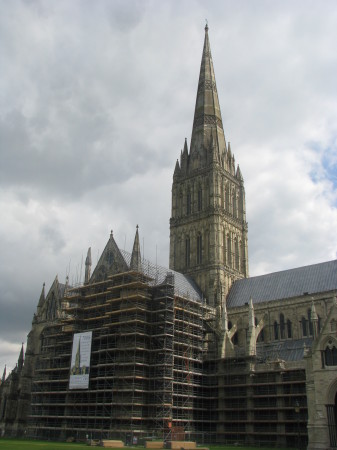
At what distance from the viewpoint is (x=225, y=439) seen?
4662cm

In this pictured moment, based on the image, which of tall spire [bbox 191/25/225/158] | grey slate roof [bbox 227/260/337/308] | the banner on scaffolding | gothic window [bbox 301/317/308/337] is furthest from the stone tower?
the banner on scaffolding

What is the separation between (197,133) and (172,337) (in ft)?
117

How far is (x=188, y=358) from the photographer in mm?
48344

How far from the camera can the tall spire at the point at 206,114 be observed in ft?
233

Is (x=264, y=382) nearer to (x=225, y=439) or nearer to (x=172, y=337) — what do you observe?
(x=225, y=439)

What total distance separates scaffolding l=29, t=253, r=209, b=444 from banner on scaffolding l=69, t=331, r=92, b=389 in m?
0.69

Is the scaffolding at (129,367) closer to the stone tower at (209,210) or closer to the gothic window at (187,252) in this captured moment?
the stone tower at (209,210)

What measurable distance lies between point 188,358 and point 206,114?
38992 millimetres

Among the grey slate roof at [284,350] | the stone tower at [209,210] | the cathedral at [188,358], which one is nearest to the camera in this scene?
the cathedral at [188,358]

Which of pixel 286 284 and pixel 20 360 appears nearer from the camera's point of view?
pixel 286 284

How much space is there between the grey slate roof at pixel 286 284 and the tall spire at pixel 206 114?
21112mm

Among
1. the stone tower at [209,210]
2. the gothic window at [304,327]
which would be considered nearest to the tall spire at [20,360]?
the stone tower at [209,210]

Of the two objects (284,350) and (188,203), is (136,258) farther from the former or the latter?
(188,203)

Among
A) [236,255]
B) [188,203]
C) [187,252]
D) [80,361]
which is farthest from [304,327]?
[188,203]
